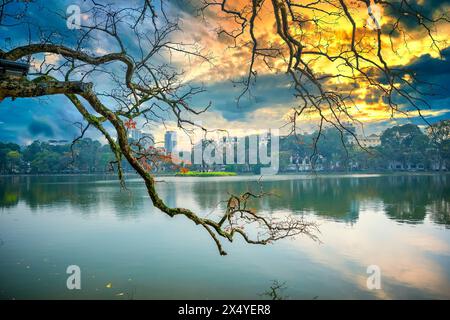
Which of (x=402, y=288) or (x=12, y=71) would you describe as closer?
(x=12, y=71)

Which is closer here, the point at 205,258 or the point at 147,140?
the point at 147,140

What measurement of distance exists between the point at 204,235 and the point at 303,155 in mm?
54061

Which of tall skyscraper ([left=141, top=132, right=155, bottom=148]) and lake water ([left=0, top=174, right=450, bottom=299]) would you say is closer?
tall skyscraper ([left=141, top=132, right=155, bottom=148])

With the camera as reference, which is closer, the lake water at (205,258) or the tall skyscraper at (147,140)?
the tall skyscraper at (147,140)

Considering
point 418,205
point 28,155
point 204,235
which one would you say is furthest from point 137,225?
point 28,155

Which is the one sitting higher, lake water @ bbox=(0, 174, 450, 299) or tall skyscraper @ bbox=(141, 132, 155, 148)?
tall skyscraper @ bbox=(141, 132, 155, 148)

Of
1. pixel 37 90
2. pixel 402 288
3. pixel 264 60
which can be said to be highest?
pixel 264 60

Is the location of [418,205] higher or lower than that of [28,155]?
lower

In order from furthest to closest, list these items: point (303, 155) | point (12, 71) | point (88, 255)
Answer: point (303, 155) → point (88, 255) → point (12, 71)

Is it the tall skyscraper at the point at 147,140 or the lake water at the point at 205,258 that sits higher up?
the tall skyscraper at the point at 147,140

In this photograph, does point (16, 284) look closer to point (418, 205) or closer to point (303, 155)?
point (418, 205)

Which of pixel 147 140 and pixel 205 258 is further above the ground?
pixel 147 140

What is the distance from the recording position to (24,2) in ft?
14.1

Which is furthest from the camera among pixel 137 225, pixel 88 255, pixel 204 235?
pixel 137 225
